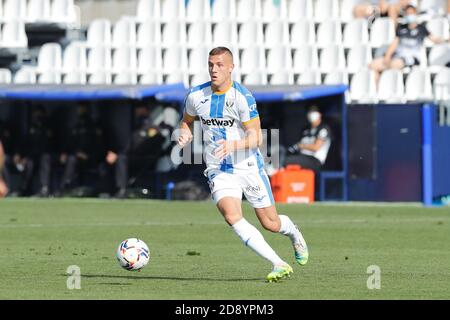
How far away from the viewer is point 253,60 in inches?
1112

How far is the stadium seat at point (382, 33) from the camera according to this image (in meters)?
28.8

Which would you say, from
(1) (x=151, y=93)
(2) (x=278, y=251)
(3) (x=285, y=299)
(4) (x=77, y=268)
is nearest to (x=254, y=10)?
(1) (x=151, y=93)

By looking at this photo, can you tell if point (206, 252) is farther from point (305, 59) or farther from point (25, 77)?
point (305, 59)

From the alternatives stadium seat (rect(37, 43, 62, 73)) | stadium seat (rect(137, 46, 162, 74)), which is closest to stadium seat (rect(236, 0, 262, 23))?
stadium seat (rect(137, 46, 162, 74))

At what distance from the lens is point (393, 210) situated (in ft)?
75.8

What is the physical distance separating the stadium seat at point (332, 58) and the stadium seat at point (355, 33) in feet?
1.40

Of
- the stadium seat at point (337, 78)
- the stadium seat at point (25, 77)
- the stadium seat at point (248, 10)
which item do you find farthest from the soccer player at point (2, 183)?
the stadium seat at point (337, 78)

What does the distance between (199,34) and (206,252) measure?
1396 centimetres

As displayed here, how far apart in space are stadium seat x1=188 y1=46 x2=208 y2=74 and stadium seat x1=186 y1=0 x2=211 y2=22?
90cm

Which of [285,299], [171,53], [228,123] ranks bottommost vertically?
[285,299]

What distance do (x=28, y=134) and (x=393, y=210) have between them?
302 inches

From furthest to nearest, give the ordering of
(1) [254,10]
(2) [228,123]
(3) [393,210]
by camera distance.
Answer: (1) [254,10] → (3) [393,210] → (2) [228,123]

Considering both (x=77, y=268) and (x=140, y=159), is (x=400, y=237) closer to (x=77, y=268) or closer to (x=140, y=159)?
(x=77, y=268)

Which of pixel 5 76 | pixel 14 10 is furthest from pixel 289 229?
pixel 14 10
